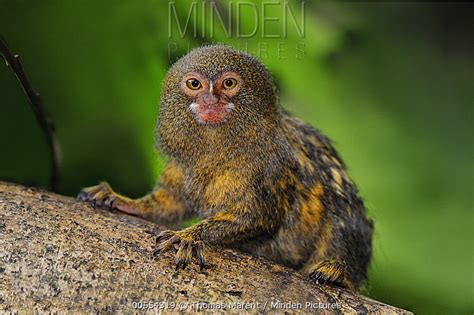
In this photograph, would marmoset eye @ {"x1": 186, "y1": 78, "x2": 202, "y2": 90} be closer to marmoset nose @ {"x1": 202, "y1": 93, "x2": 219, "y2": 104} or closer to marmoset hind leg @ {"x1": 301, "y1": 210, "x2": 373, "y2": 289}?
marmoset nose @ {"x1": 202, "y1": 93, "x2": 219, "y2": 104}

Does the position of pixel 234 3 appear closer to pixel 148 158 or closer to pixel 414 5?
pixel 148 158

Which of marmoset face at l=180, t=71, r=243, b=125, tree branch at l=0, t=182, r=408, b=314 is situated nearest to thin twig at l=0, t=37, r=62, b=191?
tree branch at l=0, t=182, r=408, b=314

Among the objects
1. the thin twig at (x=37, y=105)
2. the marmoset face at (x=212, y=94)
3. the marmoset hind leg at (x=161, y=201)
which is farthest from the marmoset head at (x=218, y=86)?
the thin twig at (x=37, y=105)

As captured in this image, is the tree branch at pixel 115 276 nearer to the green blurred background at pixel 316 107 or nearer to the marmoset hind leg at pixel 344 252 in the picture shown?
the marmoset hind leg at pixel 344 252

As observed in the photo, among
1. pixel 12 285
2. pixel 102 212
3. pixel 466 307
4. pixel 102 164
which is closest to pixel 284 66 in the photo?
pixel 102 164

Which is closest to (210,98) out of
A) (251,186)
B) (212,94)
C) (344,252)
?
(212,94)

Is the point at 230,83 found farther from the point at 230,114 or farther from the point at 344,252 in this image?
the point at 344,252

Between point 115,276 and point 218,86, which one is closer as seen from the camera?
point 115,276
